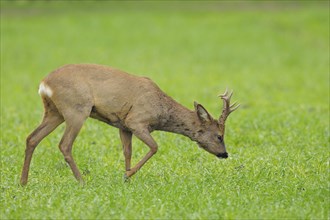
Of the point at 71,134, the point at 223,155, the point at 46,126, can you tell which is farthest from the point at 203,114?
the point at 46,126

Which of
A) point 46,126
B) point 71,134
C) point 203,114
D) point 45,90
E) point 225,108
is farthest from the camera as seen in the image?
point 203,114

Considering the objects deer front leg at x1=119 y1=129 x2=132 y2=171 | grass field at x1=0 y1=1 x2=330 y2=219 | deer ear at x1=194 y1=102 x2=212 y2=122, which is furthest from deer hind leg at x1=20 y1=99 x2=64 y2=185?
deer ear at x1=194 y1=102 x2=212 y2=122

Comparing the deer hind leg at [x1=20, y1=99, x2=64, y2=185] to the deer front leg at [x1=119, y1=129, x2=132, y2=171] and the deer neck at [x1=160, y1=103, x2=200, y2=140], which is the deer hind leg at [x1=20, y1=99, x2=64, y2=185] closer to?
the deer front leg at [x1=119, y1=129, x2=132, y2=171]

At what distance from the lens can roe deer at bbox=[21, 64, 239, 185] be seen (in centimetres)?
913

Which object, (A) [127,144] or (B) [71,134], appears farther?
(A) [127,144]

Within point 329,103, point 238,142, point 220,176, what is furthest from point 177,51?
→ point 220,176

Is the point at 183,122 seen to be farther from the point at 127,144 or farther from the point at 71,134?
the point at 71,134

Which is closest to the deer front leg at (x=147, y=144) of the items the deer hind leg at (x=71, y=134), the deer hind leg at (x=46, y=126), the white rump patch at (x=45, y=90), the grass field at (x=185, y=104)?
the grass field at (x=185, y=104)

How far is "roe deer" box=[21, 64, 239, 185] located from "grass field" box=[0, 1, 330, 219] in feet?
1.34

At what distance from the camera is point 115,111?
30.6 feet

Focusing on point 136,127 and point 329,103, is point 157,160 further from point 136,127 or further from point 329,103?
point 329,103

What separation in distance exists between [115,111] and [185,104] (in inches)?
326

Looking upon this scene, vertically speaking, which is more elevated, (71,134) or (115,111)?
(115,111)

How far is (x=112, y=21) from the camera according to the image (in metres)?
36.3
